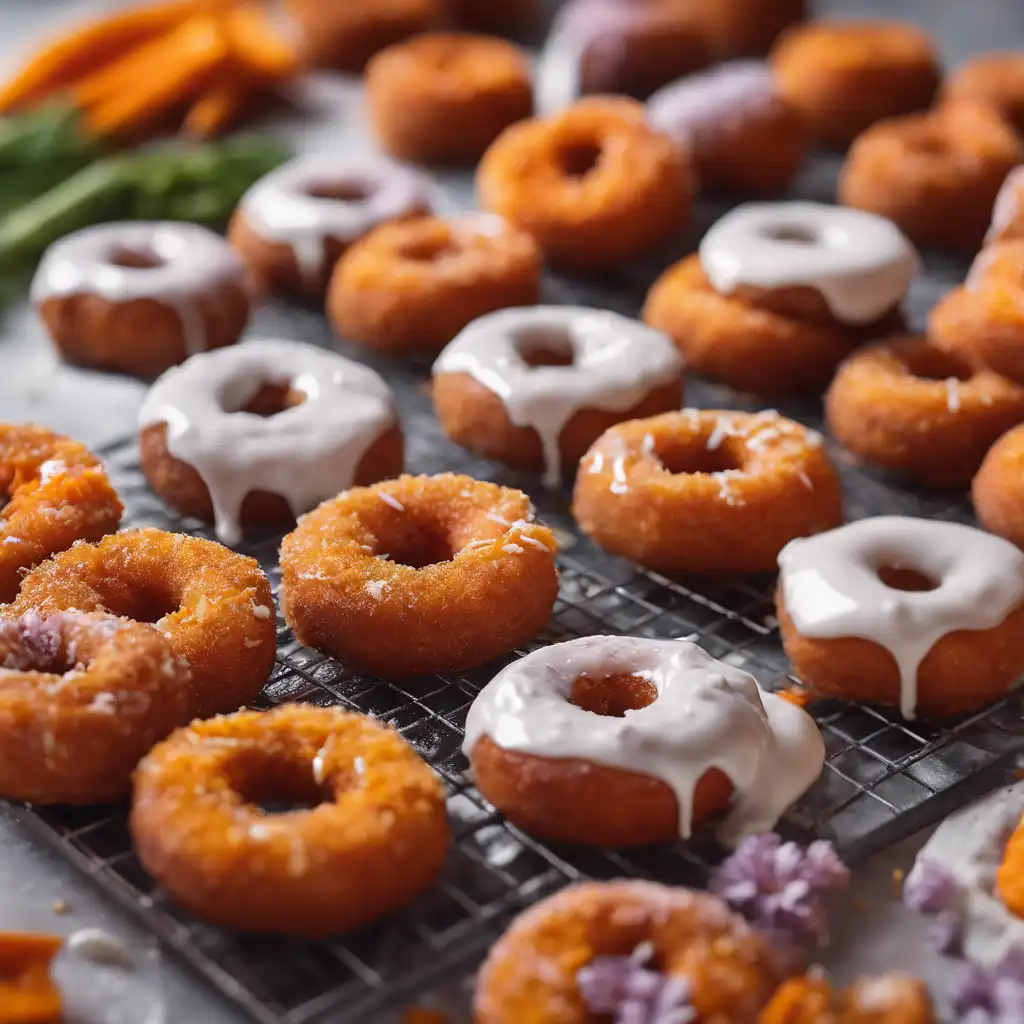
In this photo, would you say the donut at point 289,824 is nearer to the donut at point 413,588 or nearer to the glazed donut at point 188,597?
the glazed donut at point 188,597

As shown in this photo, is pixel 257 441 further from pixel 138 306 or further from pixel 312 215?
pixel 312 215

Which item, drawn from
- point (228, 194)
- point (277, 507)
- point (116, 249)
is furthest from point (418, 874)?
point (228, 194)

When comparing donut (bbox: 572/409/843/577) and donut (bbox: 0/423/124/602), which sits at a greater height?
donut (bbox: 0/423/124/602)

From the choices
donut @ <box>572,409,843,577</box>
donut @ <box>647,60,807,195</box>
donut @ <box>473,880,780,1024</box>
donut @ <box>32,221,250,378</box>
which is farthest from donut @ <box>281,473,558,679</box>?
donut @ <box>647,60,807,195</box>

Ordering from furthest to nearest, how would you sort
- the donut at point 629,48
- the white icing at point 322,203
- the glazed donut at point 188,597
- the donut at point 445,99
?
the donut at point 629,48 → the donut at point 445,99 → the white icing at point 322,203 → the glazed donut at point 188,597

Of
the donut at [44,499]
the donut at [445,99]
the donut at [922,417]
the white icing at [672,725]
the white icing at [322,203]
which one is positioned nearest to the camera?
the white icing at [672,725]

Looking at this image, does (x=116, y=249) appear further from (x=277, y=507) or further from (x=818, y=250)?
(x=818, y=250)

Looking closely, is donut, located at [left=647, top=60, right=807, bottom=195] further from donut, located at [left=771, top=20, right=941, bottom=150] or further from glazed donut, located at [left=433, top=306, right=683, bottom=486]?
glazed donut, located at [left=433, top=306, right=683, bottom=486]

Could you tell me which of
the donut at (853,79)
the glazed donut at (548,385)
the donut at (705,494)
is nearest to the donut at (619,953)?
the donut at (705,494)
